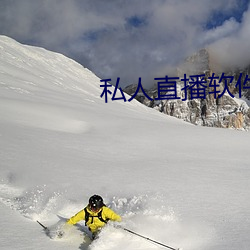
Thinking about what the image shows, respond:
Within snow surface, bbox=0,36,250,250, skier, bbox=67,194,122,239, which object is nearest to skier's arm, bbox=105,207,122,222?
skier, bbox=67,194,122,239

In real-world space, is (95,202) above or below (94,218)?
above

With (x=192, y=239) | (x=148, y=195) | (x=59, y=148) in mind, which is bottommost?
(x=192, y=239)

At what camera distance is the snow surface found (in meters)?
5.22

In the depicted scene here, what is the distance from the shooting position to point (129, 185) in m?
7.70

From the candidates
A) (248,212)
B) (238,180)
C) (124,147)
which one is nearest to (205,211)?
(248,212)

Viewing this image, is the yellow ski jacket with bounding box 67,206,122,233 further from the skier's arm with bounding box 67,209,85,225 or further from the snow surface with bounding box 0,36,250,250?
the snow surface with bounding box 0,36,250,250

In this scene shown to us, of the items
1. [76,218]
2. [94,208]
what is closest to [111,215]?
[94,208]

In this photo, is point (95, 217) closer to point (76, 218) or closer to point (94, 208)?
point (94, 208)

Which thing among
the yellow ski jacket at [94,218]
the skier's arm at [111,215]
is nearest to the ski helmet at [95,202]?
the yellow ski jacket at [94,218]

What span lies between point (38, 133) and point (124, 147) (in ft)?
12.9

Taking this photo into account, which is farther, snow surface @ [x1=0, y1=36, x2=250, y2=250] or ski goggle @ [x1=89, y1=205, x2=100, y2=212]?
ski goggle @ [x1=89, y1=205, x2=100, y2=212]

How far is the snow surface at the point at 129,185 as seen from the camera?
5223 mm

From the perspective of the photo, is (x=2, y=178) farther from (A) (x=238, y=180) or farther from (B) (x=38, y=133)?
(A) (x=238, y=180)

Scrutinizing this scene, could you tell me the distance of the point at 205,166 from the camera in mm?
9594
